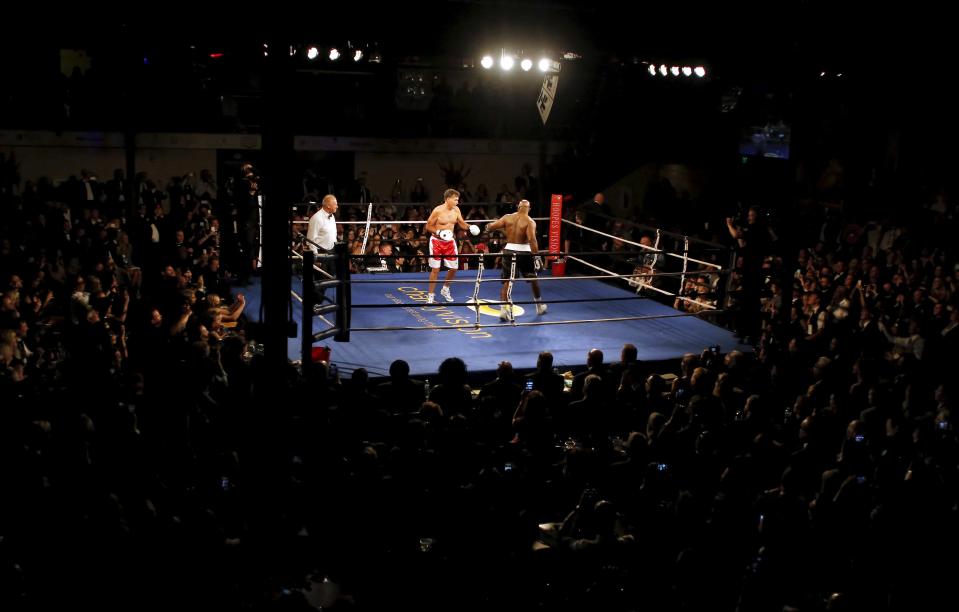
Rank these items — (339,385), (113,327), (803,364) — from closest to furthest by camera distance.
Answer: (339,385), (803,364), (113,327)

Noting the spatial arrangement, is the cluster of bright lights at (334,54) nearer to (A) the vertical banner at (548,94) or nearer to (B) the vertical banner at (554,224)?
(A) the vertical banner at (548,94)

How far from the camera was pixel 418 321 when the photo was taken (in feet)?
31.0

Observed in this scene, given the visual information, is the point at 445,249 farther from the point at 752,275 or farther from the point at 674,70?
the point at 674,70

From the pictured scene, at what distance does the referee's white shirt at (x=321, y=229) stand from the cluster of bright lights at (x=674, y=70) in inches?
203

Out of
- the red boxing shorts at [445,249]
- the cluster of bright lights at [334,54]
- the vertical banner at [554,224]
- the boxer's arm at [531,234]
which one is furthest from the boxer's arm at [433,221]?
the cluster of bright lights at [334,54]

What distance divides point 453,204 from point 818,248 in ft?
15.9

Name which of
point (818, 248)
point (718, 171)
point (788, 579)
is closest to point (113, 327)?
point (788, 579)

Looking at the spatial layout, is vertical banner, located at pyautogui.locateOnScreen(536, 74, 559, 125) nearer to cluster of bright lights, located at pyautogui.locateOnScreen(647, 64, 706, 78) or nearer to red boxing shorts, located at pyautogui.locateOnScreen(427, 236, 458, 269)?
cluster of bright lights, located at pyautogui.locateOnScreen(647, 64, 706, 78)

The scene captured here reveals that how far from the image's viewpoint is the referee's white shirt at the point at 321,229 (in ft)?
32.6

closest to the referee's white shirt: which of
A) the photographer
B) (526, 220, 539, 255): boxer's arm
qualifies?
(526, 220, 539, 255): boxer's arm

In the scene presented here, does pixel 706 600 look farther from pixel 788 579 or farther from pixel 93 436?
pixel 93 436

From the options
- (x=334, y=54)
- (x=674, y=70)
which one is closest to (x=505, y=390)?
(x=334, y=54)

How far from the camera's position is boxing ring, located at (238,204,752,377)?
7945mm

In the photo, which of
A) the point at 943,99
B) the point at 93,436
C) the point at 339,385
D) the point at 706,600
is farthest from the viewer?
the point at 943,99
